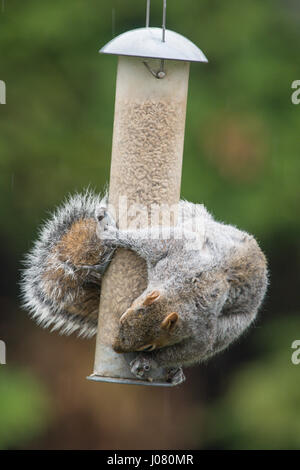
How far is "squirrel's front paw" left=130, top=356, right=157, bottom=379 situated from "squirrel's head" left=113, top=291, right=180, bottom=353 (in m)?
0.11

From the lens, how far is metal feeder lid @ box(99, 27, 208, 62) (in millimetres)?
2896

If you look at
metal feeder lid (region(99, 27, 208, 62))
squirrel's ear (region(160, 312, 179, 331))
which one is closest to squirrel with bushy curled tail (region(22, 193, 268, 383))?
squirrel's ear (region(160, 312, 179, 331))

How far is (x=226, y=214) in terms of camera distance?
6.29 metres

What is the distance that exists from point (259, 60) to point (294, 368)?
2420 millimetres

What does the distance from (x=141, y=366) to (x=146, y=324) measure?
0.21m

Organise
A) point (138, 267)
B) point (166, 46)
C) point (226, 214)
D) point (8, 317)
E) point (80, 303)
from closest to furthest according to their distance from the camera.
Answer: point (166, 46) < point (138, 267) < point (80, 303) < point (226, 214) < point (8, 317)

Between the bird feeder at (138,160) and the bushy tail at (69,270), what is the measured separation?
124mm

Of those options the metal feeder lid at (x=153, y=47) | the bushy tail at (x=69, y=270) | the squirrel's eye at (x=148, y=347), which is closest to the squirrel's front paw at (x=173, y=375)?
the squirrel's eye at (x=148, y=347)

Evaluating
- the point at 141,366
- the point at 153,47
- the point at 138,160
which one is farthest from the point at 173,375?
the point at 153,47

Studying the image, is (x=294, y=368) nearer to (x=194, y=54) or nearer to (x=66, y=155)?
(x=66, y=155)

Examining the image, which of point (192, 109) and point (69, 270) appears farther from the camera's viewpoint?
point (192, 109)

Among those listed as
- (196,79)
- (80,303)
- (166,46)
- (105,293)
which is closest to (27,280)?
(80,303)

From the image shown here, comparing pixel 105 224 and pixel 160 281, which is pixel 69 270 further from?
pixel 160 281

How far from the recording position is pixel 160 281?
300 cm
